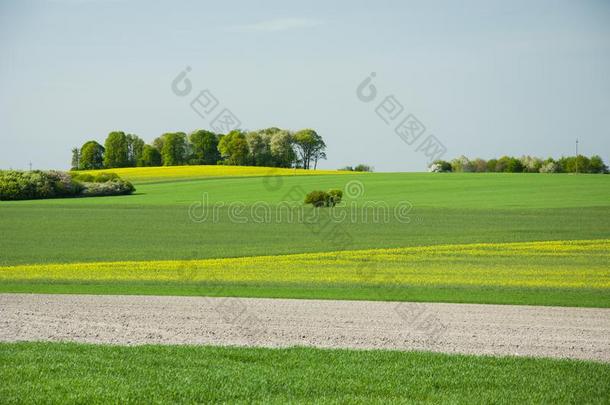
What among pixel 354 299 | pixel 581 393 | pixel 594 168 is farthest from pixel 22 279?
pixel 594 168

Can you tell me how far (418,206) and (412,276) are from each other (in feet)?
86.2

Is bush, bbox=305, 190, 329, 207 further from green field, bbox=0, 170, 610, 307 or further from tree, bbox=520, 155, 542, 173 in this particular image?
tree, bbox=520, 155, 542, 173

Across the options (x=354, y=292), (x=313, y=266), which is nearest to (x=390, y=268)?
(x=313, y=266)

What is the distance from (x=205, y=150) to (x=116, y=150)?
10.7 metres

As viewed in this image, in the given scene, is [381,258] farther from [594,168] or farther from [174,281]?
[594,168]

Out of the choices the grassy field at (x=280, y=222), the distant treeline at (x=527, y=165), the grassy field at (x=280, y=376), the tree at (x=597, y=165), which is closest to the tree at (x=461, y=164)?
the distant treeline at (x=527, y=165)

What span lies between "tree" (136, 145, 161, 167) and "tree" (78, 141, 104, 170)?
180 inches

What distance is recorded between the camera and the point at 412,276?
23766 millimetres

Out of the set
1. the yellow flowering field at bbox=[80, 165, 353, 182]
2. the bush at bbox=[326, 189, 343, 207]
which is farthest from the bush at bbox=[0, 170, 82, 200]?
the bush at bbox=[326, 189, 343, 207]

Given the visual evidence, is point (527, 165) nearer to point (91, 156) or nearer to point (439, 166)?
point (439, 166)

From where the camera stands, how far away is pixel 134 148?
9519cm

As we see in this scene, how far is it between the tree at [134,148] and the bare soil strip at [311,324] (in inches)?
3020

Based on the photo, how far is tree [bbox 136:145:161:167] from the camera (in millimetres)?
94062

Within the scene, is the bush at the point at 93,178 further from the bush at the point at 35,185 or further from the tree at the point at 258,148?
the tree at the point at 258,148
